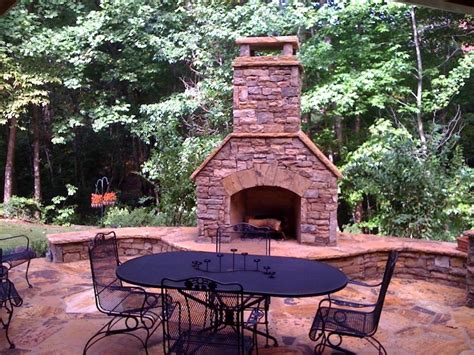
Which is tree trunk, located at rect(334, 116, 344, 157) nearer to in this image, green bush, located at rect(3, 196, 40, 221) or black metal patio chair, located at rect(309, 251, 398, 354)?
black metal patio chair, located at rect(309, 251, 398, 354)

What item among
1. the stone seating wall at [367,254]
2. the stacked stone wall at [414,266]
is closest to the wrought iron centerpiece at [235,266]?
the stone seating wall at [367,254]

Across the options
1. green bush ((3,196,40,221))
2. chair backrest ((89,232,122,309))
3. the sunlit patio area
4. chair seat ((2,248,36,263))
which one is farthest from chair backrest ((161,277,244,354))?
green bush ((3,196,40,221))

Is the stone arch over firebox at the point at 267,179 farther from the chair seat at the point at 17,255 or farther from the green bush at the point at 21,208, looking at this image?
the green bush at the point at 21,208

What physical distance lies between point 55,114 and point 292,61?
26.6ft

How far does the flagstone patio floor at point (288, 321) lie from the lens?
3.29m

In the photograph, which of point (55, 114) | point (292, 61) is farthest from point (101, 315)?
point (55, 114)

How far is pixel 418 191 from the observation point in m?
6.26

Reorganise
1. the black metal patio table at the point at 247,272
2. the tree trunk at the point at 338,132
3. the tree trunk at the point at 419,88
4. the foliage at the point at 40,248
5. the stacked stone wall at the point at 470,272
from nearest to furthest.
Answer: the black metal patio table at the point at 247,272, the stacked stone wall at the point at 470,272, the foliage at the point at 40,248, the tree trunk at the point at 419,88, the tree trunk at the point at 338,132

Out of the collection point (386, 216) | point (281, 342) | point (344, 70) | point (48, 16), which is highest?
point (48, 16)

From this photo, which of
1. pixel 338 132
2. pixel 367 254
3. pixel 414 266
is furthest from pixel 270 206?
pixel 338 132

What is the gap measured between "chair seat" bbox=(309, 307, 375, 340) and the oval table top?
0.28 m

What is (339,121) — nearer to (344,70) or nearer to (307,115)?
(307,115)

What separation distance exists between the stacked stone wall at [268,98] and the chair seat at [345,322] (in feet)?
8.93

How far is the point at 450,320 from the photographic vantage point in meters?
3.89
